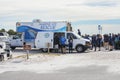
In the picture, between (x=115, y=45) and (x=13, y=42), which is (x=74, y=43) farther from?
(x=13, y=42)

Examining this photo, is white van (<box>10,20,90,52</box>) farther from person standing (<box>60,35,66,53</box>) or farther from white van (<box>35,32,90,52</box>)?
person standing (<box>60,35,66,53</box>)

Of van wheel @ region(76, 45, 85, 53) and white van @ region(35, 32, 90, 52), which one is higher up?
white van @ region(35, 32, 90, 52)

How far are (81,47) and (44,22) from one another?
535 cm

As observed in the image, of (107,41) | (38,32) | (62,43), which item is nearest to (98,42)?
(107,41)

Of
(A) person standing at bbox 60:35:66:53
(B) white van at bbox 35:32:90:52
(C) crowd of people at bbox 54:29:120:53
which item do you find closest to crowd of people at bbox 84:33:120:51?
(C) crowd of people at bbox 54:29:120:53

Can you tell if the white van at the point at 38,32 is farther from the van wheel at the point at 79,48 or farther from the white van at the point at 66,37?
the van wheel at the point at 79,48

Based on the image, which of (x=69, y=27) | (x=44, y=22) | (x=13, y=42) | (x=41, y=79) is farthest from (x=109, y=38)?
(x=41, y=79)

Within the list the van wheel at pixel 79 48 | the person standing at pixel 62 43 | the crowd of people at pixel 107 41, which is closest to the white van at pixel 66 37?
the van wheel at pixel 79 48

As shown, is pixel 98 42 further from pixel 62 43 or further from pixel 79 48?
pixel 62 43

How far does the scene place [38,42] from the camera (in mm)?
31188

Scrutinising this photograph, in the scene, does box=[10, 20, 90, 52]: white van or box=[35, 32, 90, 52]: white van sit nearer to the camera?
box=[35, 32, 90, 52]: white van

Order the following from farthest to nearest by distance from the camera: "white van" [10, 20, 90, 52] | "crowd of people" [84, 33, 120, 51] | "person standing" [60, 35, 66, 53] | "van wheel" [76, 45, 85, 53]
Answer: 1. "crowd of people" [84, 33, 120, 51]
2. "white van" [10, 20, 90, 52]
3. "van wheel" [76, 45, 85, 53]
4. "person standing" [60, 35, 66, 53]

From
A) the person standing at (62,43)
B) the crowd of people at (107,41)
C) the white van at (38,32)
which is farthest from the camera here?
the crowd of people at (107,41)

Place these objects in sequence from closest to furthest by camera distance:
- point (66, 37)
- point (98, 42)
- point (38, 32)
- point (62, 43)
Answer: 1. point (62, 43)
2. point (66, 37)
3. point (38, 32)
4. point (98, 42)
